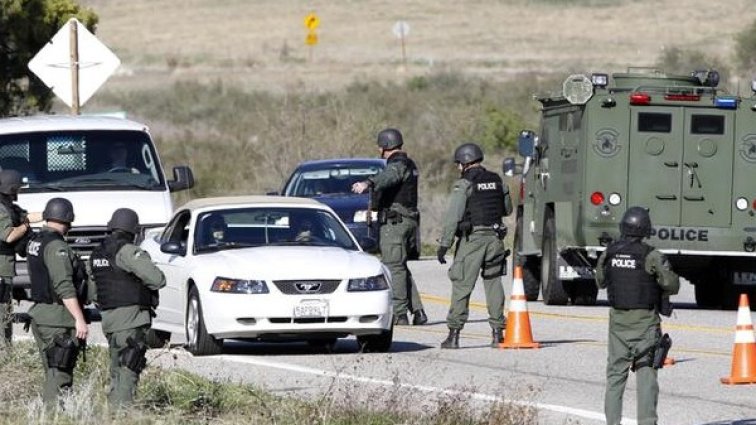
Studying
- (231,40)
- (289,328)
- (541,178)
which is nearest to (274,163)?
(541,178)

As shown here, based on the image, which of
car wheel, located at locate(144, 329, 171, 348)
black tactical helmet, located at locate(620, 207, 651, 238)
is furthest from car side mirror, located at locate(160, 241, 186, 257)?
black tactical helmet, located at locate(620, 207, 651, 238)

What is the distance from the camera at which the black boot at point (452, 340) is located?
60.0 ft

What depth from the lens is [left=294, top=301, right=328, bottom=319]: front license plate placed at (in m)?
17.1

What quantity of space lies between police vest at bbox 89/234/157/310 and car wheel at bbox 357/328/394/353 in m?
5.17

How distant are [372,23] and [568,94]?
7206 cm

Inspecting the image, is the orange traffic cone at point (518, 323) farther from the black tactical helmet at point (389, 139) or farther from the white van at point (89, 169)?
the white van at point (89, 169)

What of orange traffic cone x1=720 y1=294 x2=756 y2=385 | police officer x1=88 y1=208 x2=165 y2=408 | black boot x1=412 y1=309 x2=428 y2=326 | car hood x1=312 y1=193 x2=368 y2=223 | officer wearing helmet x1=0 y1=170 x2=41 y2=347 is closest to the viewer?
police officer x1=88 y1=208 x2=165 y2=408

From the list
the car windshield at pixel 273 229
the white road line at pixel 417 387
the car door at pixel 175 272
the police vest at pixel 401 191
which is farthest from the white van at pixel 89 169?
the white road line at pixel 417 387

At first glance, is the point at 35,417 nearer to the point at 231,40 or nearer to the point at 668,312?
the point at 668,312


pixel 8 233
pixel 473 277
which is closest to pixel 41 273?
pixel 8 233

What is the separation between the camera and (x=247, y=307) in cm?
1706

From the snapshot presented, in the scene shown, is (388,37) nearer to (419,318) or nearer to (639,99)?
(639,99)

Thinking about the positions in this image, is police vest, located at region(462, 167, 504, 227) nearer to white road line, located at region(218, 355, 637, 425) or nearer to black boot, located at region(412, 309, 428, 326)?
white road line, located at region(218, 355, 637, 425)

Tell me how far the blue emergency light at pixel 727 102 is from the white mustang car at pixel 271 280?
650cm
